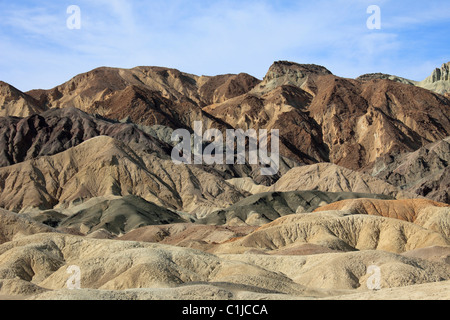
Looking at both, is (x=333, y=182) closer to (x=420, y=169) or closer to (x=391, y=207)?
(x=420, y=169)

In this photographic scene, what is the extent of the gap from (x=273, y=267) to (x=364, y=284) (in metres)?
9.97

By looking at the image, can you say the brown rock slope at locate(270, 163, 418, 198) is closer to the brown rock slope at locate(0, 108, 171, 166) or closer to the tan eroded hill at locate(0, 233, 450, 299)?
the brown rock slope at locate(0, 108, 171, 166)

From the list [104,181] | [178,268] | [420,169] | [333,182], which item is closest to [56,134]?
[104,181]

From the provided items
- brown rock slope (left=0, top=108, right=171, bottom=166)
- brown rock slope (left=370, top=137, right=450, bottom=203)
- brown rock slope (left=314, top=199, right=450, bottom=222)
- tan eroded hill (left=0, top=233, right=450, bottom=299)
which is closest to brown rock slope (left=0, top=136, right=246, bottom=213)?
brown rock slope (left=0, top=108, right=171, bottom=166)

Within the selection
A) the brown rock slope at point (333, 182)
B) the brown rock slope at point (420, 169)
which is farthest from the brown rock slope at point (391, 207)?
the brown rock slope at point (420, 169)

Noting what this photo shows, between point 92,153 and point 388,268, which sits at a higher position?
point 92,153

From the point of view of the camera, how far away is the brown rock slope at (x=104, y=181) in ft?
438

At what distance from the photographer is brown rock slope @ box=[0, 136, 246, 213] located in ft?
438

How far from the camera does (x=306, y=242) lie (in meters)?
80.8

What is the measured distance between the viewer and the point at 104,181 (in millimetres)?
138125

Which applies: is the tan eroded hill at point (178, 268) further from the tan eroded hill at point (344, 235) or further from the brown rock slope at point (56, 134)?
the brown rock slope at point (56, 134)
